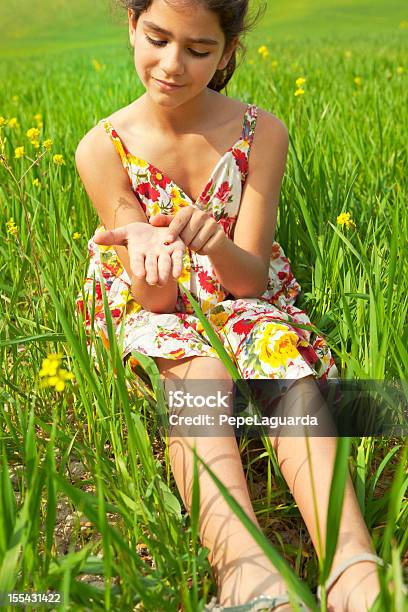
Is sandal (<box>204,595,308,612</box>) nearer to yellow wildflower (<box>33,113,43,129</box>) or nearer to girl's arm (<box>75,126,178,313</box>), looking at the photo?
girl's arm (<box>75,126,178,313</box>)

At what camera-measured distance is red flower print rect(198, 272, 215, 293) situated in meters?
1.88

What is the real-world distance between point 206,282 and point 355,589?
88cm

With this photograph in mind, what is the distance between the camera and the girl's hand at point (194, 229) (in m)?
1.58

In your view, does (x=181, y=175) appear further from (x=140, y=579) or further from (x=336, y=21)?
(x=336, y=21)

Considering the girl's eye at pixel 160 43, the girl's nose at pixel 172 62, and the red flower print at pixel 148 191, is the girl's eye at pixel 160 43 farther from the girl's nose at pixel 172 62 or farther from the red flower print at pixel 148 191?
the red flower print at pixel 148 191

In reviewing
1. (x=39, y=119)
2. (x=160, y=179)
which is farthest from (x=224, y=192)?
(x=39, y=119)

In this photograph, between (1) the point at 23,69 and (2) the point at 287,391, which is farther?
(1) the point at 23,69

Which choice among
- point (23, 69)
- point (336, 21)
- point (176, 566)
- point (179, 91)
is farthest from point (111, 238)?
point (336, 21)

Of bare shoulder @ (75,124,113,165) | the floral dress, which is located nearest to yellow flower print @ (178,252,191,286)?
the floral dress

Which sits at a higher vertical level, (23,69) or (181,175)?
(23,69)

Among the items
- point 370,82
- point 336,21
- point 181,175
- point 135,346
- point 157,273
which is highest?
point 336,21

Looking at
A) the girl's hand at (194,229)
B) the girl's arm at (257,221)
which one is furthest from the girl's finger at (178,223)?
the girl's arm at (257,221)

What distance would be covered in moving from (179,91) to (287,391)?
0.72 meters

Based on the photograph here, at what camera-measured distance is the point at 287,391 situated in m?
1.55
